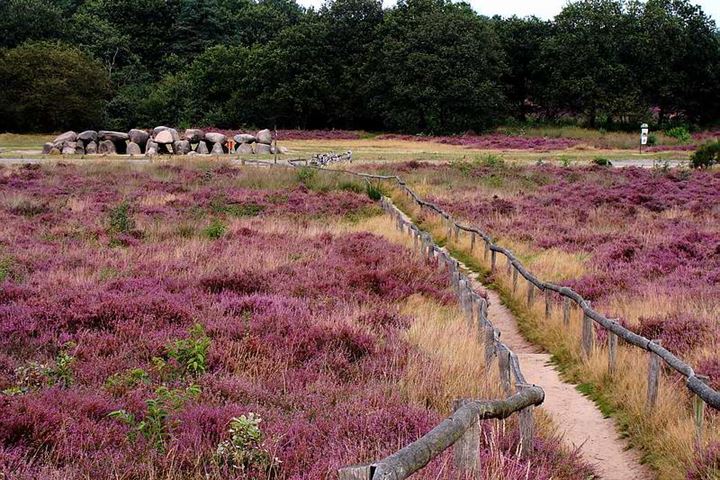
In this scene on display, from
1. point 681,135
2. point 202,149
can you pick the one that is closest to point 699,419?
point 202,149

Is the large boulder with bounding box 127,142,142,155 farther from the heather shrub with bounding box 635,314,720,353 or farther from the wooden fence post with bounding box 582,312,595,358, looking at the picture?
the wooden fence post with bounding box 582,312,595,358

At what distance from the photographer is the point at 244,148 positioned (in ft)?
178

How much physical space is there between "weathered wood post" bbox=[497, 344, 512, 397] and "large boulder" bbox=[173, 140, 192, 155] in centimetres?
4678

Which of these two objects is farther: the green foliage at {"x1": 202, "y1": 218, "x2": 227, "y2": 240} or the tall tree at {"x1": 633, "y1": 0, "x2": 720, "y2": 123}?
the tall tree at {"x1": 633, "y1": 0, "x2": 720, "y2": 123}

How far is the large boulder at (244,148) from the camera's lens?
175ft

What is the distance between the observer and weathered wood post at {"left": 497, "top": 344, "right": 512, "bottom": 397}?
24.3 feet

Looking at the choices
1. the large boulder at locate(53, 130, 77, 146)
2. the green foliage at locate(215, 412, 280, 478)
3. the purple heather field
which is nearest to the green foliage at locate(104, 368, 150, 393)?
the purple heather field

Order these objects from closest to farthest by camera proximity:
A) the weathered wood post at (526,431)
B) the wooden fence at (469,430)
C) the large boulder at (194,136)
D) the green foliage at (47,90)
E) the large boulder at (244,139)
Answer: the wooden fence at (469,430) → the weathered wood post at (526,431) → the large boulder at (194,136) → the large boulder at (244,139) → the green foliage at (47,90)

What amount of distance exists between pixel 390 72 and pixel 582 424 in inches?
3013

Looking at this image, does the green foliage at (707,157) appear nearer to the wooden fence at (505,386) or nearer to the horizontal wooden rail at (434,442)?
the wooden fence at (505,386)

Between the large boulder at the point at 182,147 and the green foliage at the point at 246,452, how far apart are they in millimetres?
48637

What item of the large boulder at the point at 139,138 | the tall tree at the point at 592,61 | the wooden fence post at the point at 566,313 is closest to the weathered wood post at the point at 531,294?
the wooden fence post at the point at 566,313

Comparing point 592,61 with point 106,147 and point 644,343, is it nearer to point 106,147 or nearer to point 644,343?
point 106,147

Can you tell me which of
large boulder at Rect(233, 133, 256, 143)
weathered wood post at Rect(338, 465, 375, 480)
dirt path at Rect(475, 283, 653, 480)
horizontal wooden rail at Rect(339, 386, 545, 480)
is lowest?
dirt path at Rect(475, 283, 653, 480)
